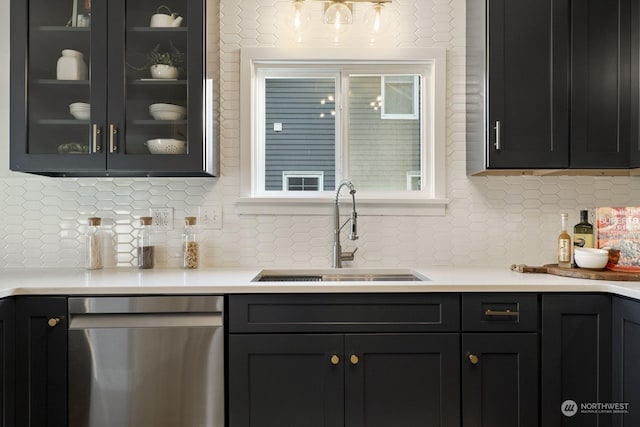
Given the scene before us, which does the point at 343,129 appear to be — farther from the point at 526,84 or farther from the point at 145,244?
the point at 145,244

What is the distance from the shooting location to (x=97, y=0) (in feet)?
6.66

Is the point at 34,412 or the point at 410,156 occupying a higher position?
the point at 410,156

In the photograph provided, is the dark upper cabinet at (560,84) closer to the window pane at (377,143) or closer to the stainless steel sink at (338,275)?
the window pane at (377,143)

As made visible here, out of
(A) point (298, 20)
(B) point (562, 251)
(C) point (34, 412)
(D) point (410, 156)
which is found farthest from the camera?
(D) point (410, 156)

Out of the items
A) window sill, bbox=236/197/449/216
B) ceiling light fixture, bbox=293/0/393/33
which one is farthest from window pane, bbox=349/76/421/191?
ceiling light fixture, bbox=293/0/393/33

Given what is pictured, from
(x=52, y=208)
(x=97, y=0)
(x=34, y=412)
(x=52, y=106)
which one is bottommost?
(x=34, y=412)

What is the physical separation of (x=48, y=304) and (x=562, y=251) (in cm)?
245

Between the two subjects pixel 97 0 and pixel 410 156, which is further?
pixel 410 156

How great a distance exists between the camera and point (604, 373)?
1.80 meters

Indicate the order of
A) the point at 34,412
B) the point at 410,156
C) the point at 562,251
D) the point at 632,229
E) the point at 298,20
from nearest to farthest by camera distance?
1. the point at 34,412
2. the point at 632,229
3. the point at 562,251
4. the point at 298,20
5. the point at 410,156

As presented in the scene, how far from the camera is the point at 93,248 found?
2.28 meters

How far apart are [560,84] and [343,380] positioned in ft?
5.79

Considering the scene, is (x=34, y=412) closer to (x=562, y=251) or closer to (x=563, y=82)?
(x=562, y=251)

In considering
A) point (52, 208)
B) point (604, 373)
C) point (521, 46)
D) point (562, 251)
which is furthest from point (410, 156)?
point (52, 208)
